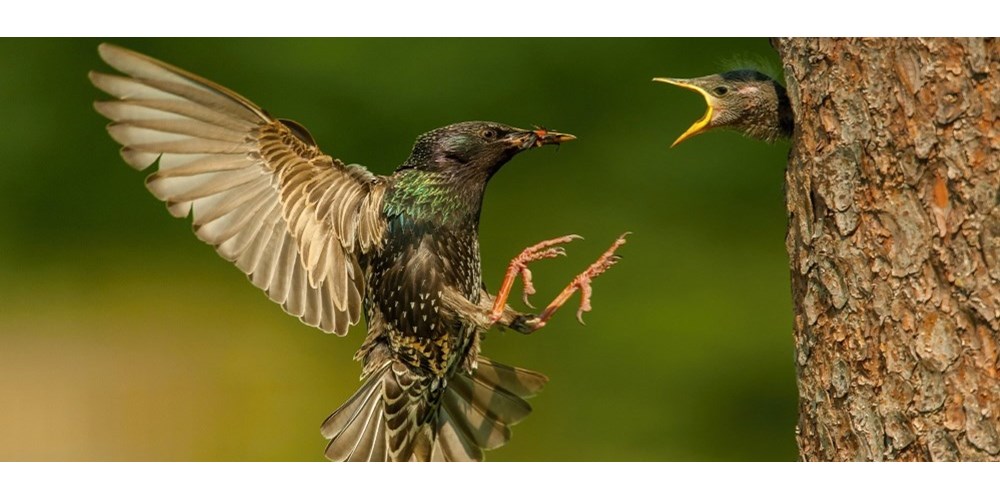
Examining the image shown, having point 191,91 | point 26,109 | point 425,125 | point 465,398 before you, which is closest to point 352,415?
point 465,398

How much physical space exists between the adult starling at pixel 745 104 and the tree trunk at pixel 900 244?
26cm

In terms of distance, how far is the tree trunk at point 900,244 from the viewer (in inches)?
69.7

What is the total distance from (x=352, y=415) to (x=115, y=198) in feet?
6.51

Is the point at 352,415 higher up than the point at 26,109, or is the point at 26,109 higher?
the point at 26,109

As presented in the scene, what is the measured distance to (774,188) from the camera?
434cm

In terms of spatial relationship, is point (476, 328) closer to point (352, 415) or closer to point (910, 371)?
point (352, 415)

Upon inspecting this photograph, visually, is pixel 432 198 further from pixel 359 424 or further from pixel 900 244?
pixel 900 244

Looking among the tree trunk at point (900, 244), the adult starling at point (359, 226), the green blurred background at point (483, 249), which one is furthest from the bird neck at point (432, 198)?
the green blurred background at point (483, 249)

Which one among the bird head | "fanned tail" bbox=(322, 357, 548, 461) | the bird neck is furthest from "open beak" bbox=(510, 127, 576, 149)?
"fanned tail" bbox=(322, 357, 548, 461)

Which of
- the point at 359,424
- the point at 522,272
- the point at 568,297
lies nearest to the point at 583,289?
the point at 568,297

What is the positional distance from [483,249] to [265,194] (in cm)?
144

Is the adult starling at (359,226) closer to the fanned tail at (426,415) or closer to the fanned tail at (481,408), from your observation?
the fanned tail at (426,415)

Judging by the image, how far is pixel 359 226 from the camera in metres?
2.55

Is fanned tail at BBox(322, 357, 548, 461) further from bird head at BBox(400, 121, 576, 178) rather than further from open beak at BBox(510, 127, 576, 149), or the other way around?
open beak at BBox(510, 127, 576, 149)
